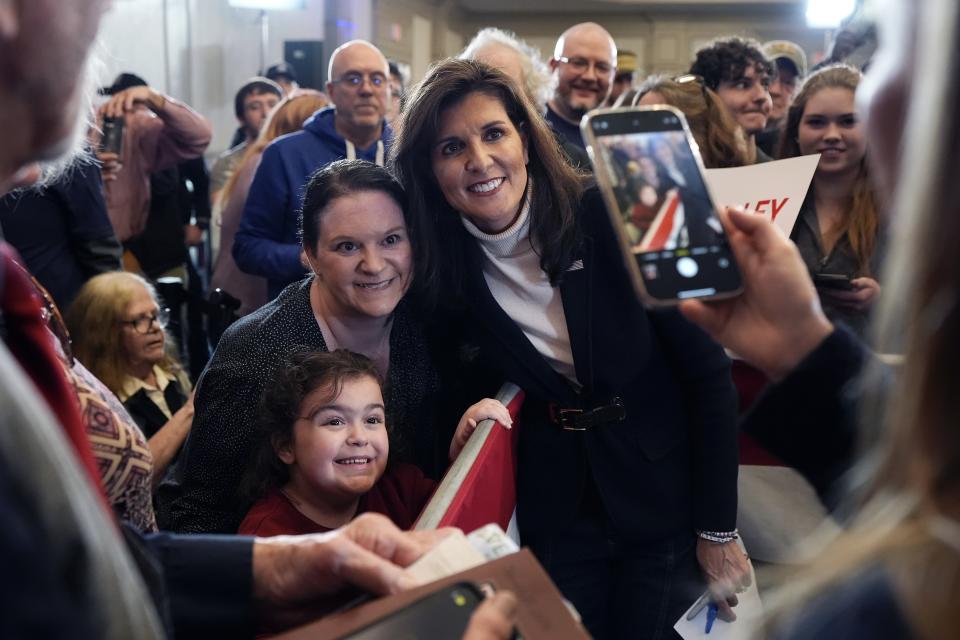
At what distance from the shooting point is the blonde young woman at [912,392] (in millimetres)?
615

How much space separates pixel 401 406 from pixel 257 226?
5.76 ft

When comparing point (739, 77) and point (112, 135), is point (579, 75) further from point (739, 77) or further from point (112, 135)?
point (112, 135)

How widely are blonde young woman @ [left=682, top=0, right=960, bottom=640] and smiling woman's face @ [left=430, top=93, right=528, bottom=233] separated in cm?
145

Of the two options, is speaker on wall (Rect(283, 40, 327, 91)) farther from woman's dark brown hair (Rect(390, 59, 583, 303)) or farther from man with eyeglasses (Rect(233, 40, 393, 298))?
woman's dark brown hair (Rect(390, 59, 583, 303))

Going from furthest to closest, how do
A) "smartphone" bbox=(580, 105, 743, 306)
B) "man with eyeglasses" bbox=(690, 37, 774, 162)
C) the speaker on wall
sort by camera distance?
the speaker on wall < "man with eyeglasses" bbox=(690, 37, 774, 162) < "smartphone" bbox=(580, 105, 743, 306)

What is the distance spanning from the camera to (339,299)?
2293 millimetres

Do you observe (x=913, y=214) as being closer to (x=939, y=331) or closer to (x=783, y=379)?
(x=939, y=331)

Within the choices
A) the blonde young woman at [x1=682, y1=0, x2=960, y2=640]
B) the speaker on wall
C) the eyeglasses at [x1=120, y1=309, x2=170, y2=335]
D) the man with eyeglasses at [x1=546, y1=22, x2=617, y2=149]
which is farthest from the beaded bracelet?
the speaker on wall

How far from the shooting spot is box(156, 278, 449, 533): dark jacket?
2.16m

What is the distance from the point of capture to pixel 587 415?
2.15 metres

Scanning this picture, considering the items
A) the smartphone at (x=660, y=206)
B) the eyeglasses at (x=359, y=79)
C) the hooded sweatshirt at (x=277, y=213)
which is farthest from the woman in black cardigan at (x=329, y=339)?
the eyeglasses at (x=359, y=79)

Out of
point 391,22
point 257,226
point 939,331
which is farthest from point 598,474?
point 391,22

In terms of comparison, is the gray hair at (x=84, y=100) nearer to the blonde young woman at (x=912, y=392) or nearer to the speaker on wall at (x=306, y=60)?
the blonde young woman at (x=912, y=392)

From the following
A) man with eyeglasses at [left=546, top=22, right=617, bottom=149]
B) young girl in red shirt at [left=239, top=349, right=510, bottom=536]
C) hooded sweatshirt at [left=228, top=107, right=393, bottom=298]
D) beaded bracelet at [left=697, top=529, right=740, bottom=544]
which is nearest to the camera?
young girl in red shirt at [left=239, top=349, right=510, bottom=536]
